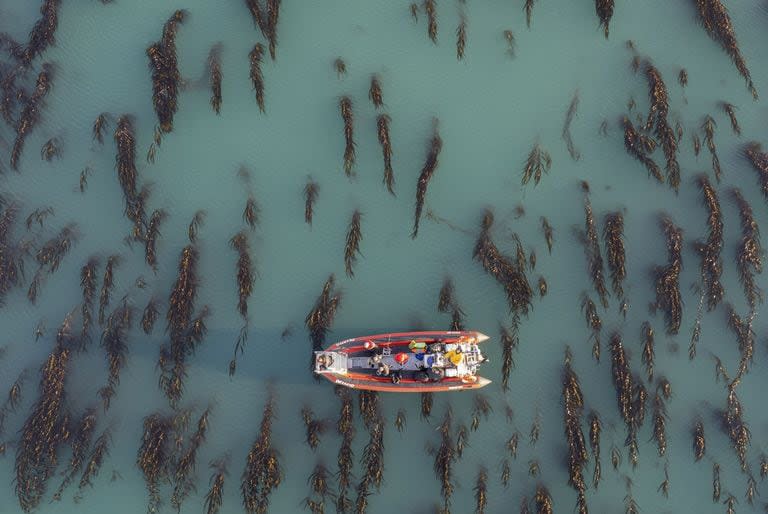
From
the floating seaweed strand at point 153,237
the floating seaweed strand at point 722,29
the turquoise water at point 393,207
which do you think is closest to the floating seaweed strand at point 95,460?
the turquoise water at point 393,207

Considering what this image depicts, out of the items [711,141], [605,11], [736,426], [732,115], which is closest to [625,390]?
[736,426]

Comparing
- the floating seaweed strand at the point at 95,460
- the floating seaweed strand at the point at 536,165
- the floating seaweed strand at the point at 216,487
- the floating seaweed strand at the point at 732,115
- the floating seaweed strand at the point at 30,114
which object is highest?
the floating seaweed strand at the point at 30,114

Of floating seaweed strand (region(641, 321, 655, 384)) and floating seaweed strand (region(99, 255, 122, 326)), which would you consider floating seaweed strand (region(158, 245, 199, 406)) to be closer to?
floating seaweed strand (region(99, 255, 122, 326))

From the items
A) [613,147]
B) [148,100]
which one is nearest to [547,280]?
[613,147]

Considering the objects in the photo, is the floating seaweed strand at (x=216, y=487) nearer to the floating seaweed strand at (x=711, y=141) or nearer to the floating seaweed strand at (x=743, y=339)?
the floating seaweed strand at (x=743, y=339)

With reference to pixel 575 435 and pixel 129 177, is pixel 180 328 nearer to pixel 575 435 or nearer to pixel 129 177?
pixel 129 177

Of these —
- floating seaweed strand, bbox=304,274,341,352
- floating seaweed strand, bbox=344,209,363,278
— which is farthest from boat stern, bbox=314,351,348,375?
floating seaweed strand, bbox=344,209,363,278
